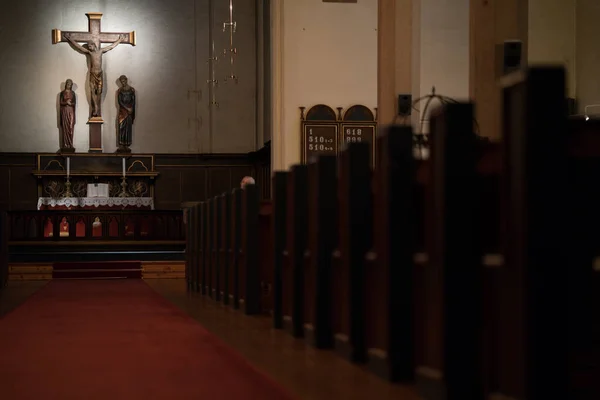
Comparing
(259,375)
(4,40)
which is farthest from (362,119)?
(259,375)

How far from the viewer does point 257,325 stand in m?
5.14

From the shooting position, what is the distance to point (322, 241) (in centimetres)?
402

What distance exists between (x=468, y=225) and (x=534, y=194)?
344 mm

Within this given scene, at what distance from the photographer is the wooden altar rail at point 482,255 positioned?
2.16 metres

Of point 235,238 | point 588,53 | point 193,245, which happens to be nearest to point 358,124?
point 588,53

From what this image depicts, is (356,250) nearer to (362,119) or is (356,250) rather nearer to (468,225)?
(468,225)

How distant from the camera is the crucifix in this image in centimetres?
1700

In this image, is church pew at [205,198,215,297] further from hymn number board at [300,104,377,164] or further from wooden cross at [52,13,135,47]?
wooden cross at [52,13,135,47]

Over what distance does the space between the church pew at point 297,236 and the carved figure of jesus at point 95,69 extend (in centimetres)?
1312

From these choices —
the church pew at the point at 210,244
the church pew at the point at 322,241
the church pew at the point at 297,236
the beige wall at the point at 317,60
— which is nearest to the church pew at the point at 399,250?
the church pew at the point at 322,241

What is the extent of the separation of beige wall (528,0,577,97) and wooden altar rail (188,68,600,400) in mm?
10888

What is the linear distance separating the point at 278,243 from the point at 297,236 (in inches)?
22.0

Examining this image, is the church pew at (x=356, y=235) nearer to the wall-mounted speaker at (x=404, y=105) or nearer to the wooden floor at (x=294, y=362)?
the wooden floor at (x=294, y=362)

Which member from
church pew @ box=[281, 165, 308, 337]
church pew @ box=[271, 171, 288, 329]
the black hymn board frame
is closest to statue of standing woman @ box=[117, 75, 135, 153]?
the black hymn board frame
